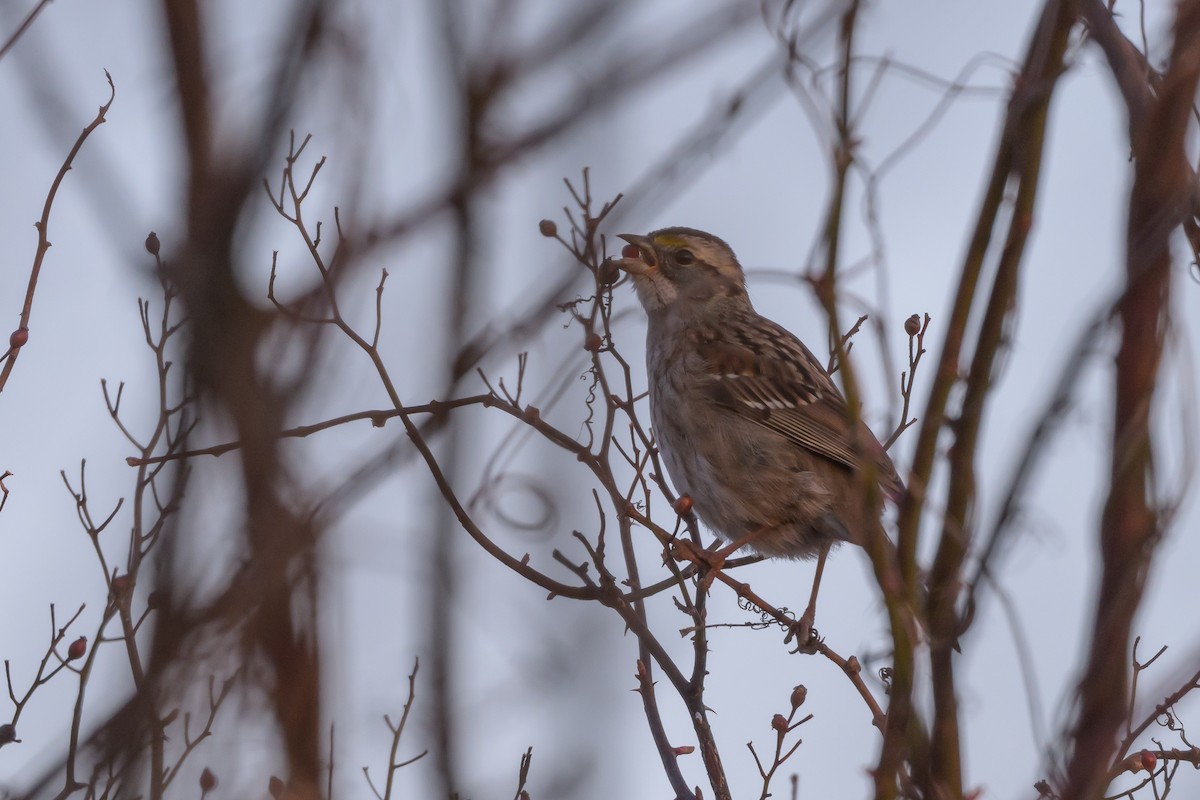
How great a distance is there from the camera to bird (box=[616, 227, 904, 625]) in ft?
21.9

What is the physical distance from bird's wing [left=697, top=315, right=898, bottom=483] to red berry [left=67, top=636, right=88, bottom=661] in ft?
11.2

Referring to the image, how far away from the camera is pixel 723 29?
193 cm

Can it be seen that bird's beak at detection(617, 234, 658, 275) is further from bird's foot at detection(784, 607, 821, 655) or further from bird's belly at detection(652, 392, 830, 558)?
bird's foot at detection(784, 607, 821, 655)

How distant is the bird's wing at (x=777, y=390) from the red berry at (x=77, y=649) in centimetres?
342

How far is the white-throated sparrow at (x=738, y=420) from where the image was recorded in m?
6.70

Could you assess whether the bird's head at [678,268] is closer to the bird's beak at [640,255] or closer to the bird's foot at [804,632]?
the bird's beak at [640,255]

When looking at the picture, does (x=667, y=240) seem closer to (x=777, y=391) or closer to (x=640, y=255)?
(x=640, y=255)

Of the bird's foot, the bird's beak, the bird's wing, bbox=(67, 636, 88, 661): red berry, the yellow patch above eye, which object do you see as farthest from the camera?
the yellow patch above eye

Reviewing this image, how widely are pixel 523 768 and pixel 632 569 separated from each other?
0.78 meters

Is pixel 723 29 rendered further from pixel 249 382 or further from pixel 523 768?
pixel 523 768

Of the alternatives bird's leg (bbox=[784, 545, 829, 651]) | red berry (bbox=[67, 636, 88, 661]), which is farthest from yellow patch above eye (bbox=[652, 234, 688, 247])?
red berry (bbox=[67, 636, 88, 661])

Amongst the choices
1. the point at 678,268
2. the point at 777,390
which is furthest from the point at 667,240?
the point at 777,390

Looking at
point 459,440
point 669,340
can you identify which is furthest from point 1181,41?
point 669,340

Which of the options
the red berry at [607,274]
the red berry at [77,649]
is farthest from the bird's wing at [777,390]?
the red berry at [77,649]
